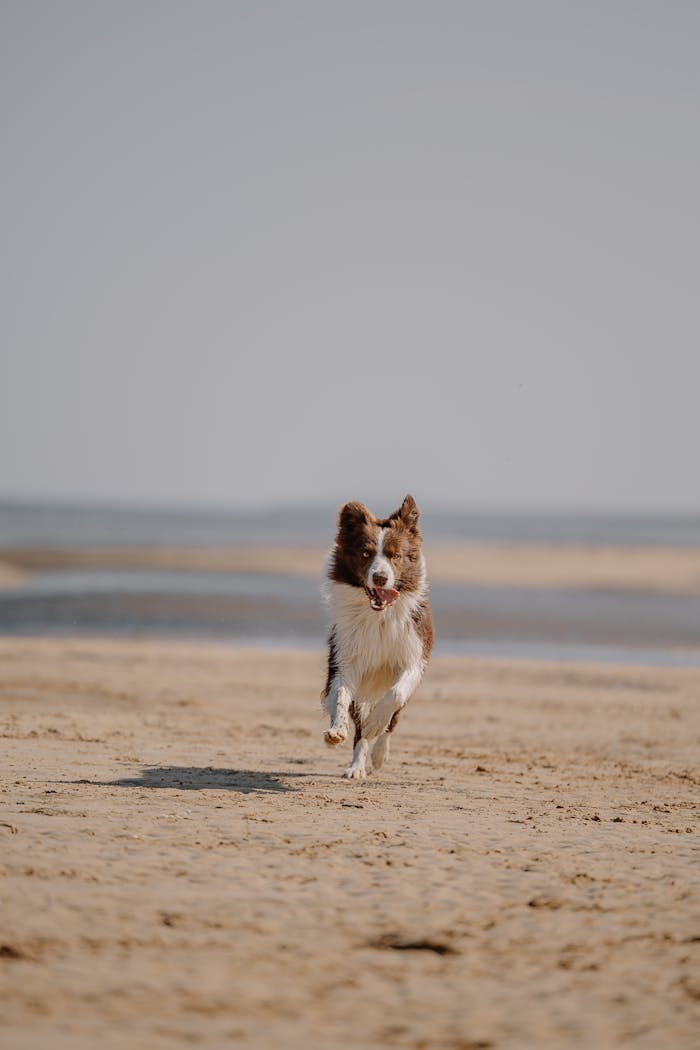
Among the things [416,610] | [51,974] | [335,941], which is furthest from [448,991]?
[416,610]

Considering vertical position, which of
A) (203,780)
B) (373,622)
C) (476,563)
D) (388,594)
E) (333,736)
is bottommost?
(203,780)

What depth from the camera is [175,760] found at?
1025 centimetres

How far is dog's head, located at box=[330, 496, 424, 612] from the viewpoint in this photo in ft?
32.2

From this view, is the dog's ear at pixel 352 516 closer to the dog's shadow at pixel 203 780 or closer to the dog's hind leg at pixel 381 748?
the dog's hind leg at pixel 381 748

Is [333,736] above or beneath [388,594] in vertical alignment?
beneath

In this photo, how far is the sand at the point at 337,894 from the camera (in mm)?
4766

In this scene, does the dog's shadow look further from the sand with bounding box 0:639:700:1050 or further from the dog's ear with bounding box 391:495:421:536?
the dog's ear with bounding box 391:495:421:536

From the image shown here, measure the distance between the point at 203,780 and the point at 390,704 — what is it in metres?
1.55

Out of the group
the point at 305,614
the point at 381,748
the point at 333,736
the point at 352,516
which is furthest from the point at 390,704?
the point at 305,614

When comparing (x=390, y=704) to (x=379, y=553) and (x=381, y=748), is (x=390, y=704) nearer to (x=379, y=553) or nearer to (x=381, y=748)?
(x=381, y=748)

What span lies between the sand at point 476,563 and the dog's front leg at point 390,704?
25.1 meters

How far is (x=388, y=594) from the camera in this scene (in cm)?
986

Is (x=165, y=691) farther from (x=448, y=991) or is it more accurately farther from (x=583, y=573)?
(x=583, y=573)

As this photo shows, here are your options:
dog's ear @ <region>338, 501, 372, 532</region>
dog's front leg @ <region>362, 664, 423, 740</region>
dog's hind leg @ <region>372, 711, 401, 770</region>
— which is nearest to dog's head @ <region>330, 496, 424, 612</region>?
dog's ear @ <region>338, 501, 372, 532</region>
